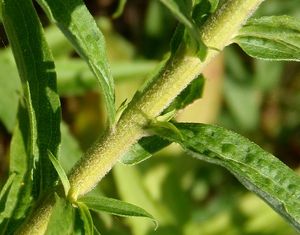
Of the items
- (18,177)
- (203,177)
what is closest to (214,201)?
(203,177)

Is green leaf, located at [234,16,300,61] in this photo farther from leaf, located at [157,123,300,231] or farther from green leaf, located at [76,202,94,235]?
green leaf, located at [76,202,94,235]

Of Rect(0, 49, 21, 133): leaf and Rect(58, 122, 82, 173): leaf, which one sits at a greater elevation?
Rect(0, 49, 21, 133): leaf

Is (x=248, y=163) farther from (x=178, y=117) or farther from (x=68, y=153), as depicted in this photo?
(x=178, y=117)

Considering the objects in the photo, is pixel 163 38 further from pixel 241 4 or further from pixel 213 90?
pixel 241 4

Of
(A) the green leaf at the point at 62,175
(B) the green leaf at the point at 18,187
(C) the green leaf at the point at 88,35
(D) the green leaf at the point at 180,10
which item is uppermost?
(D) the green leaf at the point at 180,10

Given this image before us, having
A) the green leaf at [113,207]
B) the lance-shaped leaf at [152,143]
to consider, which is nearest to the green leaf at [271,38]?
the lance-shaped leaf at [152,143]

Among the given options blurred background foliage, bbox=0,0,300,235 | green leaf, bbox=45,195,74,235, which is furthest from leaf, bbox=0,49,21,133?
green leaf, bbox=45,195,74,235

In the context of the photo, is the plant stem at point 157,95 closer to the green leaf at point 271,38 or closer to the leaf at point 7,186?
the green leaf at point 271,38
